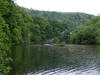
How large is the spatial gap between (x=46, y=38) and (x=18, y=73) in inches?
4274

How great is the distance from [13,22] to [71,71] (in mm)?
21361

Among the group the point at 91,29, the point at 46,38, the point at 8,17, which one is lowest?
the point at 46,38

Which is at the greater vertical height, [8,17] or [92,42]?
[8,17]

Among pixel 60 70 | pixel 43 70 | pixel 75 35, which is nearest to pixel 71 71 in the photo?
pixel 60 70

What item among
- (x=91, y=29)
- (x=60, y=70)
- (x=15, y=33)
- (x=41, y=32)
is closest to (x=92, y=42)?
(x=91, y=29)

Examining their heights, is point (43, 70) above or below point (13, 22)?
below

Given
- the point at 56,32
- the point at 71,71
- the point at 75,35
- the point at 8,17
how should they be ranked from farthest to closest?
the point at 56,32 < the point at 75,35 < the point at 8,17 < the point at 71,71

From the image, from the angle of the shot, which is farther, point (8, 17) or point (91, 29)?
point (91, 29)

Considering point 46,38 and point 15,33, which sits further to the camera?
point 46,38

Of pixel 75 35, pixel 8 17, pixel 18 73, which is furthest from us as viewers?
pixel 75 35

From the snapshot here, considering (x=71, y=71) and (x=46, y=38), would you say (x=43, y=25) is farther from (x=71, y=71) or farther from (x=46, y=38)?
(x=71, y=71)

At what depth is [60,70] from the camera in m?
26.5

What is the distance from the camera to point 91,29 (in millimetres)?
95062

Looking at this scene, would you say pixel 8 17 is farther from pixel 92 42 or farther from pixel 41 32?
pixel 41 32
